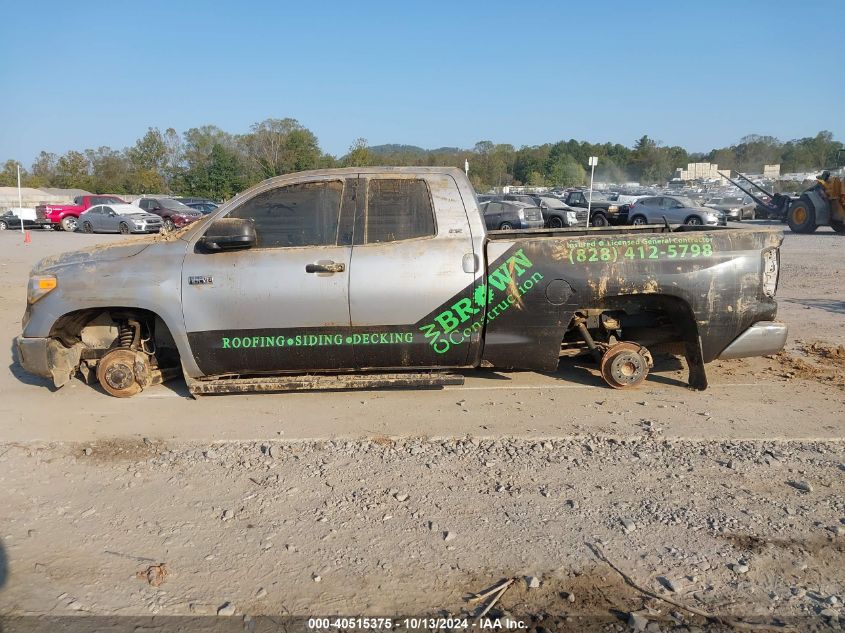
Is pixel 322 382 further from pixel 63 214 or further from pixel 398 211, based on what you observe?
pixel 63 214

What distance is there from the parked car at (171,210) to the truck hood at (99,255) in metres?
27.5

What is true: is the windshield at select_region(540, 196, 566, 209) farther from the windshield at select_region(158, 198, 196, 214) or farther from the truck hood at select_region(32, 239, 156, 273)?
the truck hood at select_region(32, 239, 156, 273)

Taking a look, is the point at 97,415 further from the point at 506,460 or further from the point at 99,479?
the point at 506,460

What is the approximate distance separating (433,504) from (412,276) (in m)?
1.89

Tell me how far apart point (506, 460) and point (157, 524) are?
206cm

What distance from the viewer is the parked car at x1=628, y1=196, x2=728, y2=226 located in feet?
87.9

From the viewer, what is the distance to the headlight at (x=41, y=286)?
16.4 feet

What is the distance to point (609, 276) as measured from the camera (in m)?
4.98

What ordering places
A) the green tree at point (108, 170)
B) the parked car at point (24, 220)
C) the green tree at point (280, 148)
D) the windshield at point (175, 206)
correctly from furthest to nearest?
the green tree at point (108, 170) < the green tree at point (280, 148) < the parked car at point (24, 220) < the windshield at point (175, 206)

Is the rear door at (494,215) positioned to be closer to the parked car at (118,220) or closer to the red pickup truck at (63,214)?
the parked car at (118,220)

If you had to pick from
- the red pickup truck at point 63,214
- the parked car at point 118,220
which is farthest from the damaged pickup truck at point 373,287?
the red pickup truck at point 63,214

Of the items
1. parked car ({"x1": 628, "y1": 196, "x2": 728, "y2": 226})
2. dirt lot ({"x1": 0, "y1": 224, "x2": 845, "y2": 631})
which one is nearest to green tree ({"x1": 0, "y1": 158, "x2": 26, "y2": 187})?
parked car ({"x1": 628, "y1": 196, "x2": 728, "y2": 226})

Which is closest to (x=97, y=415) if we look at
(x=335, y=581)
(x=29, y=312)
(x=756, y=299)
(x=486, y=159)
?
(x=29, y=312)

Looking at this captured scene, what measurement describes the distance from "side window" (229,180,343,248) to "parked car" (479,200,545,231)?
21.4 m
